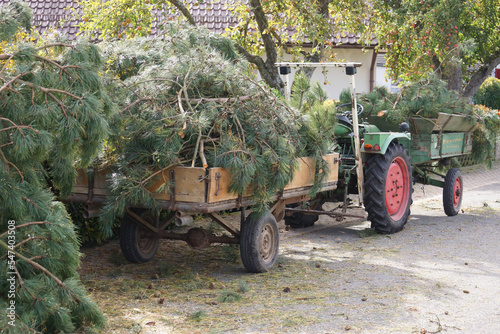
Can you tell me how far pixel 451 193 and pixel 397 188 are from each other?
5.03ft

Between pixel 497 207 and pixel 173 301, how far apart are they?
23.9 feet

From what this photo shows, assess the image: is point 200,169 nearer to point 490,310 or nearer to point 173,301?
point 173,301

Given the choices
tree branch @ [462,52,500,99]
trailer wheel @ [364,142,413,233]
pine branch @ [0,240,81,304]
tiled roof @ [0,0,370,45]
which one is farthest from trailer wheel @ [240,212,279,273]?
tiled roof @ [0,0,370,45]

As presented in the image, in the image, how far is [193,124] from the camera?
19.6 feet

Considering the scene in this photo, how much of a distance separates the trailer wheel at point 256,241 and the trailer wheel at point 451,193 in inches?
173

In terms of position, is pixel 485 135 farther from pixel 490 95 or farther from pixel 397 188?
pixel 490 95

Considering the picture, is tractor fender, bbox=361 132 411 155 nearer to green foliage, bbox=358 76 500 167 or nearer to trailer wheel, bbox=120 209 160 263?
green foliage, bbox=358 76 500 167

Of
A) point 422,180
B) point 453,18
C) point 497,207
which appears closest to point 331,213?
point 422,180

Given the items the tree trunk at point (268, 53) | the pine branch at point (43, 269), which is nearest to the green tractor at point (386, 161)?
the tree trunk at point (268, 53)

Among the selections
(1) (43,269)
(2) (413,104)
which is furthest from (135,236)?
(2) (413,104)

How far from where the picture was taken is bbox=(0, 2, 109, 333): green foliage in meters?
4.23

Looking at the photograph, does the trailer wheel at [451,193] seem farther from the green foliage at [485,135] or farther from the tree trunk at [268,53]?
the tree trunk at [268,53]

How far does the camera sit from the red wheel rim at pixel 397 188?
8.96m

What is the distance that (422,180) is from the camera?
10531 mm
